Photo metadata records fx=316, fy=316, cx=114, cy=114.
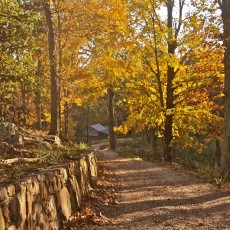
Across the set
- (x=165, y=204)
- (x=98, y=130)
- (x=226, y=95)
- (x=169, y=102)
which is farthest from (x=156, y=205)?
(x=98, y=130)

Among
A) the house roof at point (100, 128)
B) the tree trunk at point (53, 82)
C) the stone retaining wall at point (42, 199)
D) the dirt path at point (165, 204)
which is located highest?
the tree trunk at point (53, 82)

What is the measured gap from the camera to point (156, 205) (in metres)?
7.99

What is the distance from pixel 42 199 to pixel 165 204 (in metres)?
3.86

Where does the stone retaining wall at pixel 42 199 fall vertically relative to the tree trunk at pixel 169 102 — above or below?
below

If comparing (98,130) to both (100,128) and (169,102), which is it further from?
(169,102)

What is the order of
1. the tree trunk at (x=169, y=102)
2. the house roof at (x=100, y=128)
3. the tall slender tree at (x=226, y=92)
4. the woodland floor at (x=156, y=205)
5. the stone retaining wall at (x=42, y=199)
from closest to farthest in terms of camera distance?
the stone retaining wall at (x=42, y=199)
the woodland floor at (x=156, y=205)
the tall slender tree at (x=226, y=92)
the tree trunk at (x=169, y=102)
the house roof at (x=100, y=128)

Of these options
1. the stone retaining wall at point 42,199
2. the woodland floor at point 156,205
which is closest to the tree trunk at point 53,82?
the woodland floor at point 156,205

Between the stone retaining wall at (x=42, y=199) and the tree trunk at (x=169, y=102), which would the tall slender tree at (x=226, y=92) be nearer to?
the stone retaining wall at (x=42, y=199)

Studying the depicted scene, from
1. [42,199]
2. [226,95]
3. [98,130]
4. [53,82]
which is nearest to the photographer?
[42,199]

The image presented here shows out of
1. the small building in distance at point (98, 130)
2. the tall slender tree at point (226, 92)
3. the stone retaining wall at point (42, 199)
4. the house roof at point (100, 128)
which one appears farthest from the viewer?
the small building in distance at point (98, 130)

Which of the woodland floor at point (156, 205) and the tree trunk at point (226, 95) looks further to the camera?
the tree trunk at point (226, 95)

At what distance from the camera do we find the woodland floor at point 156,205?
655cm

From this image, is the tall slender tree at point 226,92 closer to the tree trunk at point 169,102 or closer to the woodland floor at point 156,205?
the woodland floor at point 156,205

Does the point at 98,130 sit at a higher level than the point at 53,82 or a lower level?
lower
